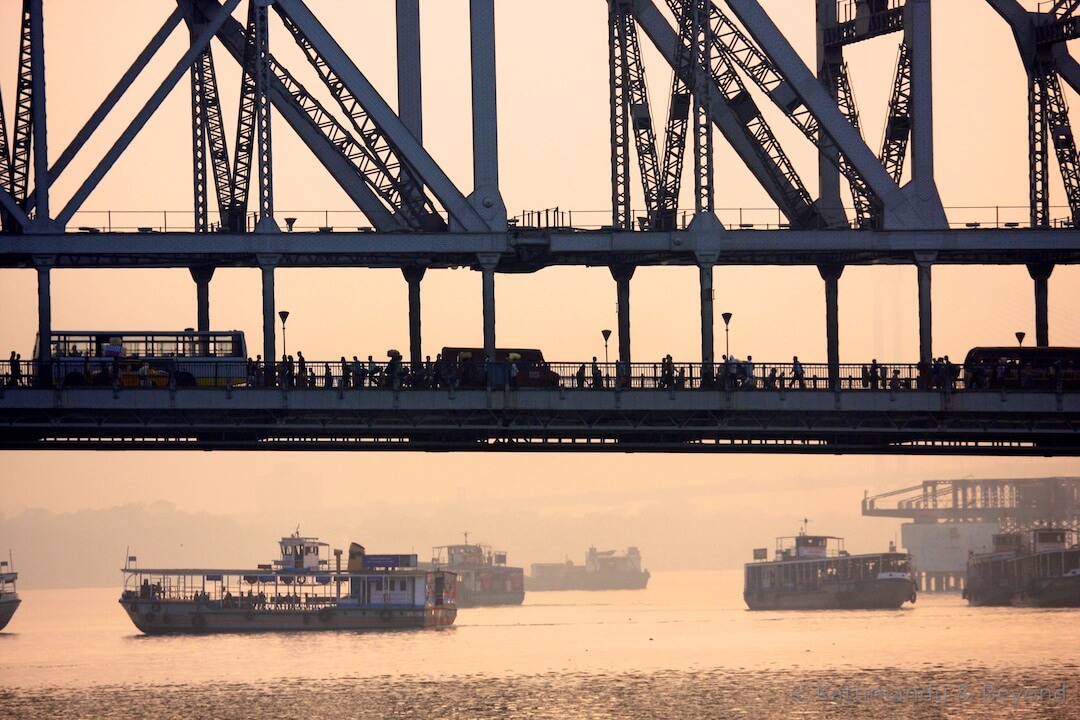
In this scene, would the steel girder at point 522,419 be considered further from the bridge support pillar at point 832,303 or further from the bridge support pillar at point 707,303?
the bridge support pillar at point 832,303

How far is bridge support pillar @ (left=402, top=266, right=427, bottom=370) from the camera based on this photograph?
98500 millimetres

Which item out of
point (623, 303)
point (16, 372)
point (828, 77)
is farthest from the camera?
point (828, 77)

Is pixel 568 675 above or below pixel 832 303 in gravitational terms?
below

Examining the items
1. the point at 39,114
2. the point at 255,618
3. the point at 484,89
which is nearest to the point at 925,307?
the point at 484,89

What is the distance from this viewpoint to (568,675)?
390 feet

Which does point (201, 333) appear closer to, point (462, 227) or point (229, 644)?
point (462, 227)

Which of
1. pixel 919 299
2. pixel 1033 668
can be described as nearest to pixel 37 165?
pixel 919 299

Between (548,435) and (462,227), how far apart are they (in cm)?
1203

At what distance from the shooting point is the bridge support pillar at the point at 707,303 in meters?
90.3

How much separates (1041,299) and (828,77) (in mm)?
17930

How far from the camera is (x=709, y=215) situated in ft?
300

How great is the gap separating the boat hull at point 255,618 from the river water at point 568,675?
2263 millimetres

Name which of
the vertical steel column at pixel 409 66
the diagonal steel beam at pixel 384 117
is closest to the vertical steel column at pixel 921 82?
the diagonal steel beam at pixel 384 117

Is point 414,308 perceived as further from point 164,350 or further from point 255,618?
point 255,618
